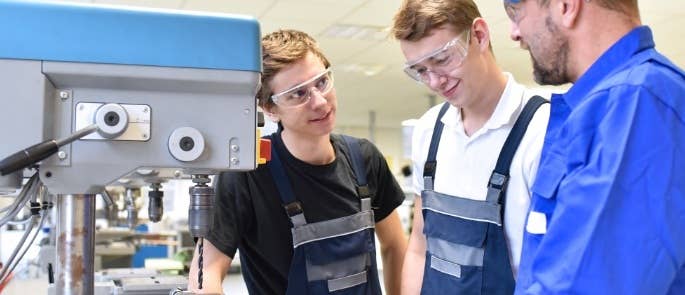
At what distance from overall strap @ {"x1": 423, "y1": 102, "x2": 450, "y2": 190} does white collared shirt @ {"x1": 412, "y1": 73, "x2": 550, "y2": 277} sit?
1 cm

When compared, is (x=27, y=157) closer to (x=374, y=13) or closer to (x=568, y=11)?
(x=568, y=11)

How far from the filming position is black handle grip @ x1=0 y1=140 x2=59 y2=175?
80cm

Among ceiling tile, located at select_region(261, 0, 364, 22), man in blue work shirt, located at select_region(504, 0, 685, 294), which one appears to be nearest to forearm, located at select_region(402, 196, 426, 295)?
man in blue work shirt, located at select_region(504, 0, 685, 294)

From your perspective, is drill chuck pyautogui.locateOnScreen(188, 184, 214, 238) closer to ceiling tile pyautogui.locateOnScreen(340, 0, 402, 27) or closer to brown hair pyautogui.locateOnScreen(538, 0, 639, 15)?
brown hair pyautogui.locateOnScreen(538, 0, 639, 15)

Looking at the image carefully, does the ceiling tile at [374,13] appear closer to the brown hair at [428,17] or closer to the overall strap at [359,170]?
the overall strap at [359,170]

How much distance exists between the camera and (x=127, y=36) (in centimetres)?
87

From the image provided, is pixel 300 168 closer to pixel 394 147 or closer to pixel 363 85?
pixel 363 85

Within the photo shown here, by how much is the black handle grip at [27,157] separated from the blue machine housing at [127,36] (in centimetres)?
12

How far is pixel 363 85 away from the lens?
8367 mm

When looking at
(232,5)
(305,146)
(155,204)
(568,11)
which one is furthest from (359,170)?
(232,5)

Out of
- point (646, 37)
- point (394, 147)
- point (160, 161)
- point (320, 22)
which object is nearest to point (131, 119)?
point (160, 161)

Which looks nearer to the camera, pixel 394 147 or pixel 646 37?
pixel 646 37

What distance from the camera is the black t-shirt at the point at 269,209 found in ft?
4.61

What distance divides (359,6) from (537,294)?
4037mm
